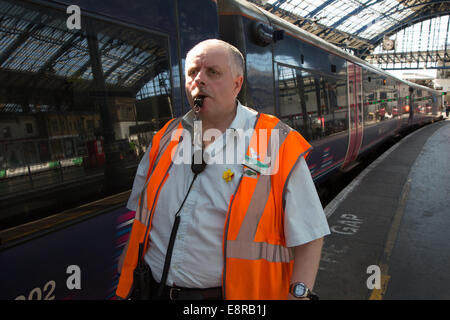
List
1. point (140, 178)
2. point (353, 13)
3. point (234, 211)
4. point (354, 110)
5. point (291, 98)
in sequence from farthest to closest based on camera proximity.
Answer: point (353, 13)
point (354, 110)
point (291, 98)
point (140, 178)
point (234, 211)

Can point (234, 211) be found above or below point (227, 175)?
below

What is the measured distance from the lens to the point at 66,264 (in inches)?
74.6

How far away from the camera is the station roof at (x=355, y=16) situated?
32.2m

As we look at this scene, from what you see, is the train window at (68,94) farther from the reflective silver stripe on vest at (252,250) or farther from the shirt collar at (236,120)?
Result: the reflective silver stripe on vest at (252,250)

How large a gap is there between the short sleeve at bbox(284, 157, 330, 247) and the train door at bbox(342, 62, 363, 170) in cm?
634

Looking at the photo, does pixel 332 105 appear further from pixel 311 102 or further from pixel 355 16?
pixel 355 16

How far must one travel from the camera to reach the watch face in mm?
1322

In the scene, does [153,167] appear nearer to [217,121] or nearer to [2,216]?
[217,121]

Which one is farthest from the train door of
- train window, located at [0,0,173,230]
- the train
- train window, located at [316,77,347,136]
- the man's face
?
the man's face

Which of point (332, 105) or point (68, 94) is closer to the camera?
point (68, 94)

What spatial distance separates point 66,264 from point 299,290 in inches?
51.8

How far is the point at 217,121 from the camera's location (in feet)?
4.84

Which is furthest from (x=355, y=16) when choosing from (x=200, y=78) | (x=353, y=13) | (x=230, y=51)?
(x=200, y=78)
